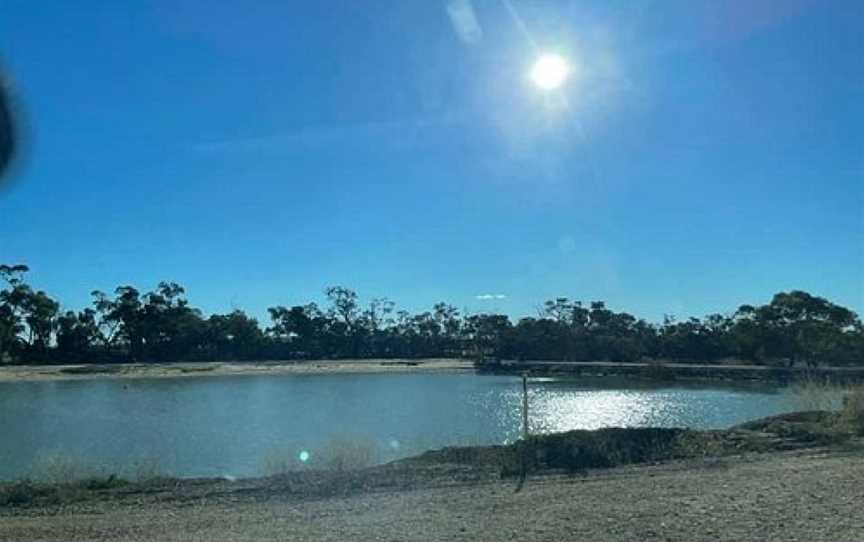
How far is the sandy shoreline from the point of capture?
88750 millimetres

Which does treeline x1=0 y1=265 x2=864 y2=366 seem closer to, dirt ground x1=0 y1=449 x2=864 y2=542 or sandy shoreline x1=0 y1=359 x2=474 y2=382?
sandy shoreline x1=0 y1=359 x2=474 y2=382

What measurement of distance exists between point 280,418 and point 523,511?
95.3ft

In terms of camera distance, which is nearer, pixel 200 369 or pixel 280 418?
pixel 280 418

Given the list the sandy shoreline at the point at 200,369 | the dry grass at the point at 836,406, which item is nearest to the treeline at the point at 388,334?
the sandy shoreline at the point at 200,369

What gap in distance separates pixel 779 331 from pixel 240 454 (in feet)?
235

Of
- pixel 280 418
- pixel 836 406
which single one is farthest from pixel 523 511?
pixel 280 418

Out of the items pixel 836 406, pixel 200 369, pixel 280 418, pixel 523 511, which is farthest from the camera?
pixel 200 369

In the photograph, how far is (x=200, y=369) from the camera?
325 ft

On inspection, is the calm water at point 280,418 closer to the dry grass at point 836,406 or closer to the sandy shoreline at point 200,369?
the dry grass at point 836,406

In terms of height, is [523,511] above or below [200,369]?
below

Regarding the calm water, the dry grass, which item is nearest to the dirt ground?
the dry grass

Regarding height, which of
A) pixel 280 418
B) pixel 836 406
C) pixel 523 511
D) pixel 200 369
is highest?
pixel 200 369

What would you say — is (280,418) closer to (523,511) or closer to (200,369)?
(523,511)

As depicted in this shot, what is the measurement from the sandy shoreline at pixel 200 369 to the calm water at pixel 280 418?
2038 centimetres
